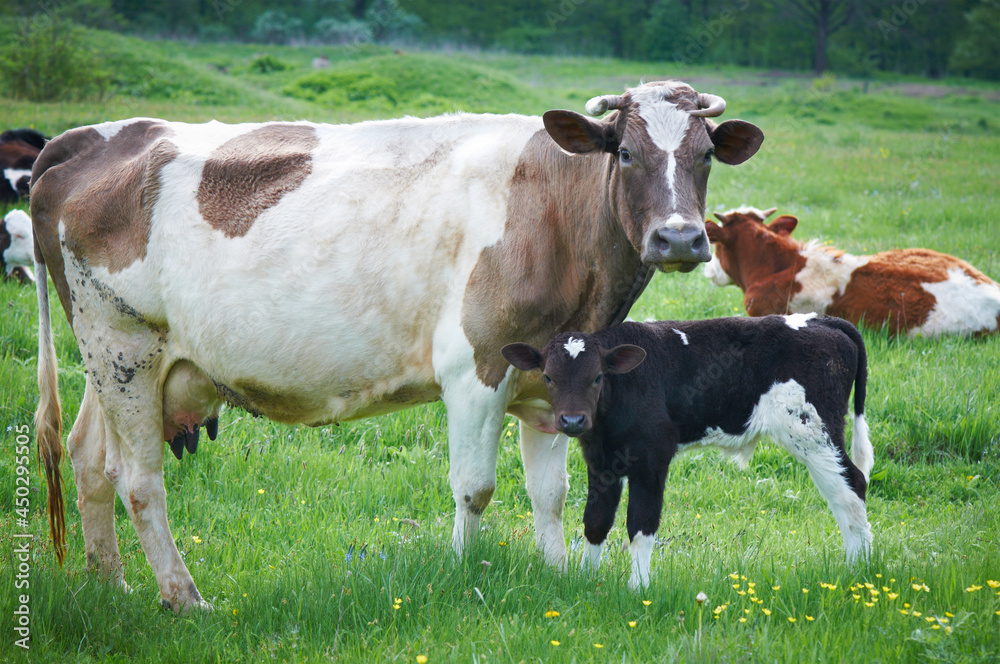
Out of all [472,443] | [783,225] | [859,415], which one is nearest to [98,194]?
[472,443]

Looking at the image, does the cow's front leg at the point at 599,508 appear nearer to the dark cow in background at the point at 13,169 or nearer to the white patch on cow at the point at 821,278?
the white patch on cow at the point at 821,278

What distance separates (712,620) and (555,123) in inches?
92.8

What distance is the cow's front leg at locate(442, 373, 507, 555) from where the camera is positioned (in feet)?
13.0

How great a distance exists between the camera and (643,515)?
Result: 13.0ft

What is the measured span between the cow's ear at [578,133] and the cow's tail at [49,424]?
3.07 m

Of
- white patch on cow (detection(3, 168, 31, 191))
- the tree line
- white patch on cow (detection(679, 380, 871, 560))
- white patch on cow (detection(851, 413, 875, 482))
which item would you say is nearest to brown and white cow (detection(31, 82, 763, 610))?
white patch on cow (detection(679, 380, 871, 560))

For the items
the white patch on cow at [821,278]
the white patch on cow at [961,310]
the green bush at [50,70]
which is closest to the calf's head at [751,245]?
the white patch on cow at [821,278]

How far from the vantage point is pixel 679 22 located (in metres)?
50.5

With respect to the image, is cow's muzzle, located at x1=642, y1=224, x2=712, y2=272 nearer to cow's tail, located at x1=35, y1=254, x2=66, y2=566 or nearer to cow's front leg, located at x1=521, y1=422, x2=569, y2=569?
cow's front leg, located at x1=521, y1=422, x2=569, y2=569

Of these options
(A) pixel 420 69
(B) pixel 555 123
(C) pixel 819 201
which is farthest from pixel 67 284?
(A) pixel 420 69

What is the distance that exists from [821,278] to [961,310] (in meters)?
1.25

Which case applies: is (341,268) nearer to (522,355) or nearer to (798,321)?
(522,355)

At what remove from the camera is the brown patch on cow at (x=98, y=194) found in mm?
4312

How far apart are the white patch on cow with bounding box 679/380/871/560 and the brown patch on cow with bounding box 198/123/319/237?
261 cm
